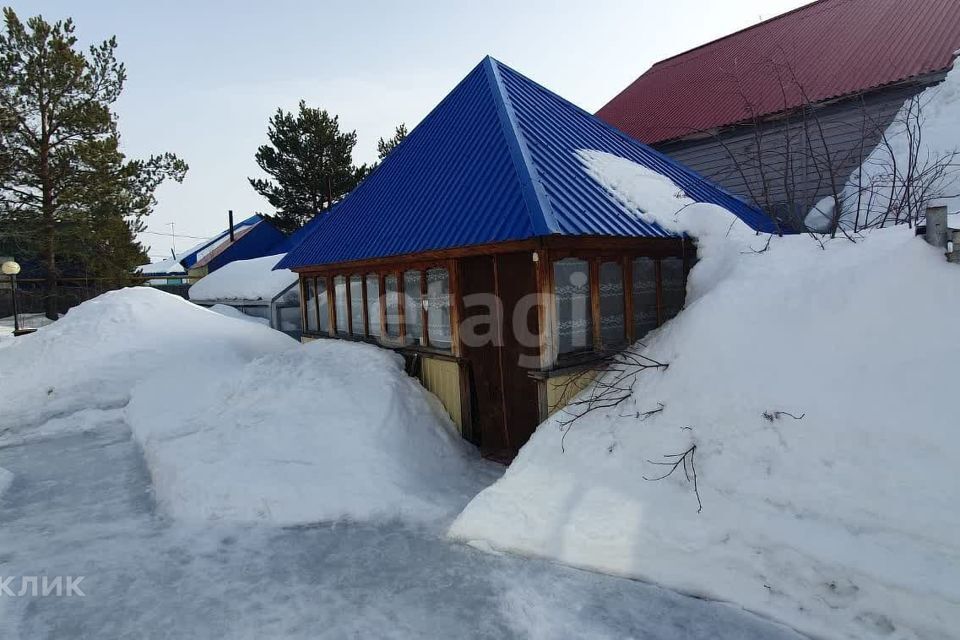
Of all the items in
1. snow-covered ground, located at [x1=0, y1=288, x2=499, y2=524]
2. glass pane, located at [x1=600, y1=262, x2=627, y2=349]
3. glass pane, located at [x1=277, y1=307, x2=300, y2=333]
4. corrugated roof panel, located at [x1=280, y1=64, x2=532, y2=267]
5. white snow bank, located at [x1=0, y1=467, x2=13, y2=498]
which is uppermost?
corrugated roof panel, located at [x1=280, y1=64, x2=532, y2=267]

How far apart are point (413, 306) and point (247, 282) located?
47.2 ft

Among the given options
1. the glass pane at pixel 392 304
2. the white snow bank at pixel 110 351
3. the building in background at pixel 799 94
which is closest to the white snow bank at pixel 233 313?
the white snow bank at pixel 110 351

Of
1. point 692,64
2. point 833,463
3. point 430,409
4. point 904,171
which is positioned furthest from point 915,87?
point 430,409

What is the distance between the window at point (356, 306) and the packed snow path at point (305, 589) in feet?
15.9

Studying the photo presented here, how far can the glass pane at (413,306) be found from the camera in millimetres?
8531

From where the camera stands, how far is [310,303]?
468 inches

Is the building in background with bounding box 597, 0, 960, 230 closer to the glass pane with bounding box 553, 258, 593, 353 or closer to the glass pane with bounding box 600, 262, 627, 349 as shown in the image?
the glass pane with bounding box 600, 262, 627, 349

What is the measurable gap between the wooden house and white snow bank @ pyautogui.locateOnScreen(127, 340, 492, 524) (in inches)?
28.7

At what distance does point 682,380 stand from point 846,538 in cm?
210

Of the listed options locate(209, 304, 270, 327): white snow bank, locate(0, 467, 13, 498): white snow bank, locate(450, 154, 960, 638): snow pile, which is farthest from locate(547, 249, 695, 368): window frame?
locate(209, 304, 270, 327): white snow bank

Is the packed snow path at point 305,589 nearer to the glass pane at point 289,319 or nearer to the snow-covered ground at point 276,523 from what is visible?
the snow-covered ground at point 276,523

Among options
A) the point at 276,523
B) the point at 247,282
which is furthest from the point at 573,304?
the point at 247,282

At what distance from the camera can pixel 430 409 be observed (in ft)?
26.2

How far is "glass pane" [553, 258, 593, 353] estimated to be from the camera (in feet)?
22.0
